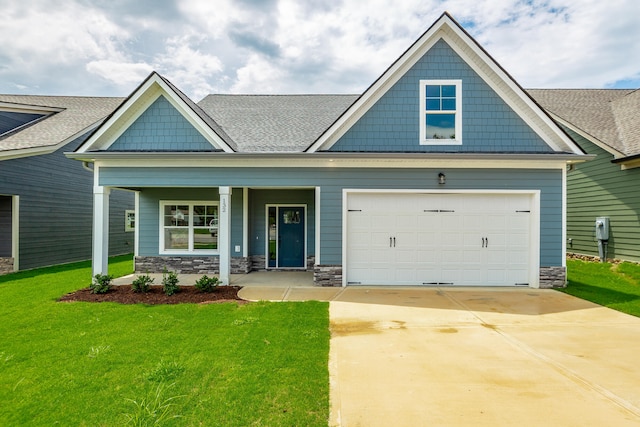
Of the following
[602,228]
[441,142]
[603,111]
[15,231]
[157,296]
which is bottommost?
[157,296]

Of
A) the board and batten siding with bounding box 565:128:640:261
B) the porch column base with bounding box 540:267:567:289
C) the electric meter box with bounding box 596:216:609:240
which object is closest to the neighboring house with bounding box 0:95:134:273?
the porch column base with bounding box 540:267:567:289

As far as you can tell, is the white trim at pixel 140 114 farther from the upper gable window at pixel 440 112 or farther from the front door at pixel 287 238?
the upper gable window at pixel 440 112

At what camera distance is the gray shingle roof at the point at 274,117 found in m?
10.5

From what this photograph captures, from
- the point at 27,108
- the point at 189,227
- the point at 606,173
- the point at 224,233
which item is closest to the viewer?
the point at 224,233

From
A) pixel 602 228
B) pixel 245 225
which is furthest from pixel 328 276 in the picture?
pixel 602 228

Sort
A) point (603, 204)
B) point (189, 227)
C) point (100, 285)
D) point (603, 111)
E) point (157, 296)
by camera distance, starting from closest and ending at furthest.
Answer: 1. point (157, 296)
2. point (100, 285)
3. point (189, 227)
4. point (603, 204)
5. point (603, 111)

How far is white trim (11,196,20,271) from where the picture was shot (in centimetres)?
1127

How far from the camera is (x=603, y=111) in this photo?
13.8m

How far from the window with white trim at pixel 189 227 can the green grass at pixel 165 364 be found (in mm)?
4324

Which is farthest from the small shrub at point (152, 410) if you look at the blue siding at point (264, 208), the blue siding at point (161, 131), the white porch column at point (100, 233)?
the blue siding at point (264, 208)

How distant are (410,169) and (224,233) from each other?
5279 millimetres

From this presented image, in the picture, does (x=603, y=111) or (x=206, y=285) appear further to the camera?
(x=603, y=111)

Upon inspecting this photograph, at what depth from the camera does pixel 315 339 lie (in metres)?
4.88

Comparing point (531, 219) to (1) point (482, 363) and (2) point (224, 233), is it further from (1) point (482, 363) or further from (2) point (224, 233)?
(2) point (224, 233)
